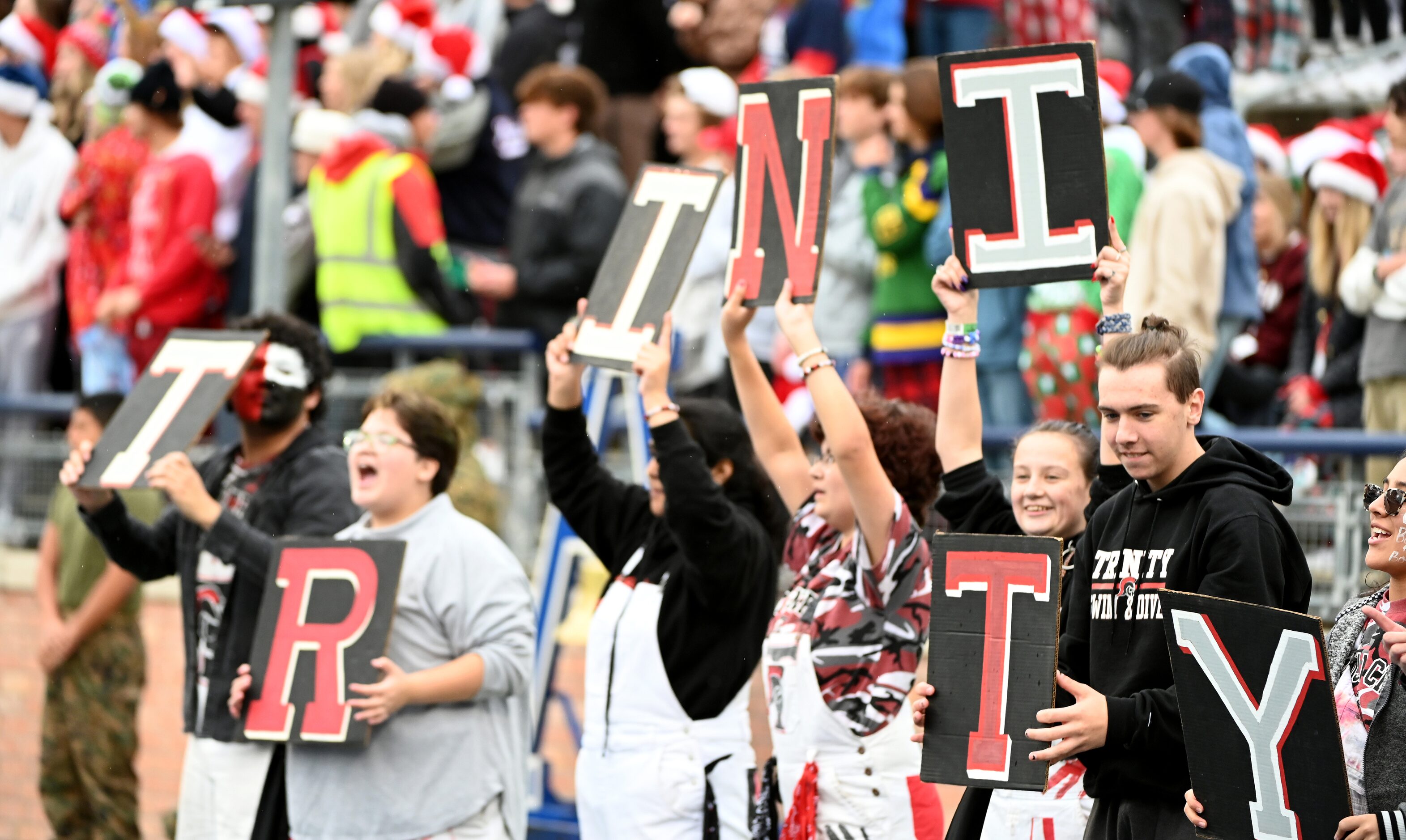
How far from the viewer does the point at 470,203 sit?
10.1 meters

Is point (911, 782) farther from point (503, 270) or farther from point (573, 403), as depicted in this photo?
point (503, 270)

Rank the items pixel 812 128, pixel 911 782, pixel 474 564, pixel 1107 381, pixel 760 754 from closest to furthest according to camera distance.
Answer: pixel 1107 381, pixel 911 782, pixel 812 128, pixel 474 564, pixel 760 754

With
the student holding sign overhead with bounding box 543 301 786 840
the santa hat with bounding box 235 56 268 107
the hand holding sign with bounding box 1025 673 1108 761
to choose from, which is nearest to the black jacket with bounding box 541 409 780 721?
the student holding sign overhead with bounding box 543 301 786 840

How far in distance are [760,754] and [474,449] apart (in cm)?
207

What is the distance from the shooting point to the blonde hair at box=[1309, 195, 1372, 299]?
7559 millimetres

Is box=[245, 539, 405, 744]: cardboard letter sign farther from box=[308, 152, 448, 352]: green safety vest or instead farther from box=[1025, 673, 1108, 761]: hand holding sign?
box=[308, 152, 448, 352]: green safety vest

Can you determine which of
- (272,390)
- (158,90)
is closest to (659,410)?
(272,390)

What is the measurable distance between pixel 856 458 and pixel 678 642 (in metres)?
0.87

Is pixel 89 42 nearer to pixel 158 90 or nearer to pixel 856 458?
pixel 158 90

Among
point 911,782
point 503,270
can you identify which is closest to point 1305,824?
point 911,782

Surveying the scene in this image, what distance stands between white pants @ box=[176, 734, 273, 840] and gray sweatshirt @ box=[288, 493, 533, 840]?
22 centimetres

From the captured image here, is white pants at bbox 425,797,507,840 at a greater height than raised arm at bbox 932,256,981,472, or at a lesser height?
lesser

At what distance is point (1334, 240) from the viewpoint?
7770 mm

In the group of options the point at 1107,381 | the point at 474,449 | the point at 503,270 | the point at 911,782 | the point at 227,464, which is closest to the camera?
the point at 1107,381
